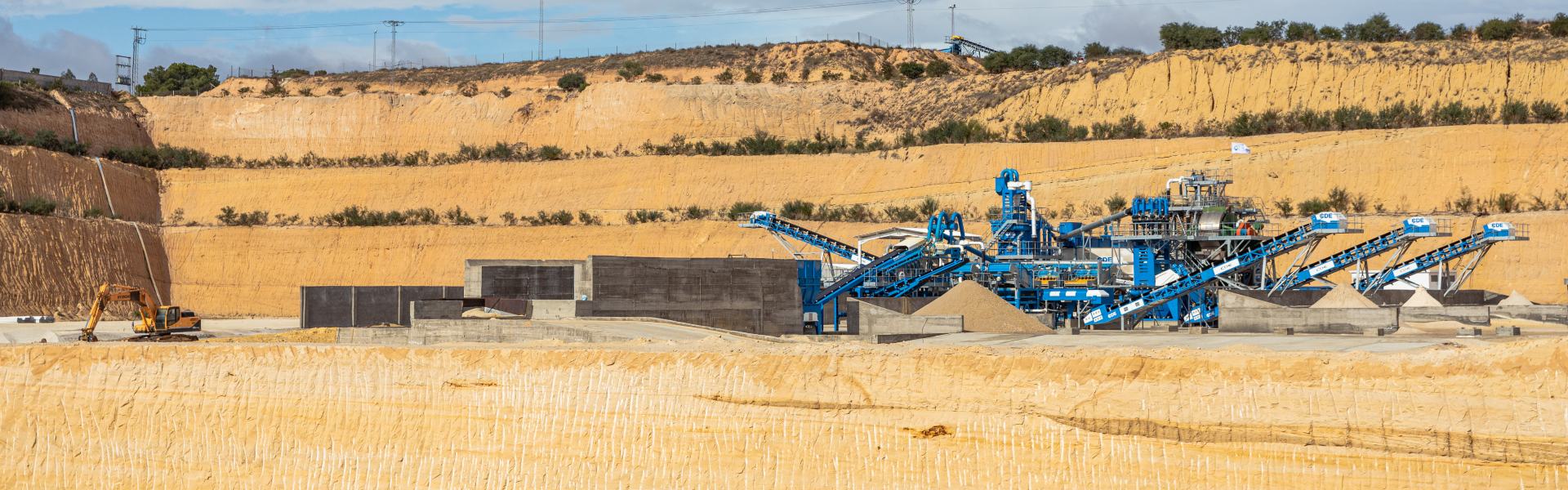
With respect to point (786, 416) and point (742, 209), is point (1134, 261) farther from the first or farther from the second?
point (742, 209)

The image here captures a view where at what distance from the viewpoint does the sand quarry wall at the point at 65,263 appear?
53719mm

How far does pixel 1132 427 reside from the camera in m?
18.7

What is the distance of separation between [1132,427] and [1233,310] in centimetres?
1497

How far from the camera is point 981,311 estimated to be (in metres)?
36.0

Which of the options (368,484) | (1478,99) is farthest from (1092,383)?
(1478,99)

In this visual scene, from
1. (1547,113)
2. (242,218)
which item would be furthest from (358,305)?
(1547,113)

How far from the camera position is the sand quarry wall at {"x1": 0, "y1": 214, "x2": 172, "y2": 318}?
5372 cm

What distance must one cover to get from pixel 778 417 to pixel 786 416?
0.11 m

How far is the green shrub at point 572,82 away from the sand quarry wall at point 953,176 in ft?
38.6

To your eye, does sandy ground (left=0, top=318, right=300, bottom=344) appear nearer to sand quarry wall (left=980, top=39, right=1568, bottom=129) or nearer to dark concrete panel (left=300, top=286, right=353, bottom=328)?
dark concrete panel (left=300, top=286, right=353, bottom=328)

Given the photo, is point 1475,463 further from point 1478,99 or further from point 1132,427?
point 1478,99

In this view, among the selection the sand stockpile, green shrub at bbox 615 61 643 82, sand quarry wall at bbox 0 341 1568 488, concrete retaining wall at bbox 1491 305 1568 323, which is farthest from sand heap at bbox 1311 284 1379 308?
green shrub at bbox 615 61 643 82

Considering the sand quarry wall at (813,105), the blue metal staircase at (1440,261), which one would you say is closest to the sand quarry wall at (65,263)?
the sand quarry wall at (813,105)

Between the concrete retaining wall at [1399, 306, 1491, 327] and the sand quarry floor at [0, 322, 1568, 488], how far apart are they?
8.09 metres
